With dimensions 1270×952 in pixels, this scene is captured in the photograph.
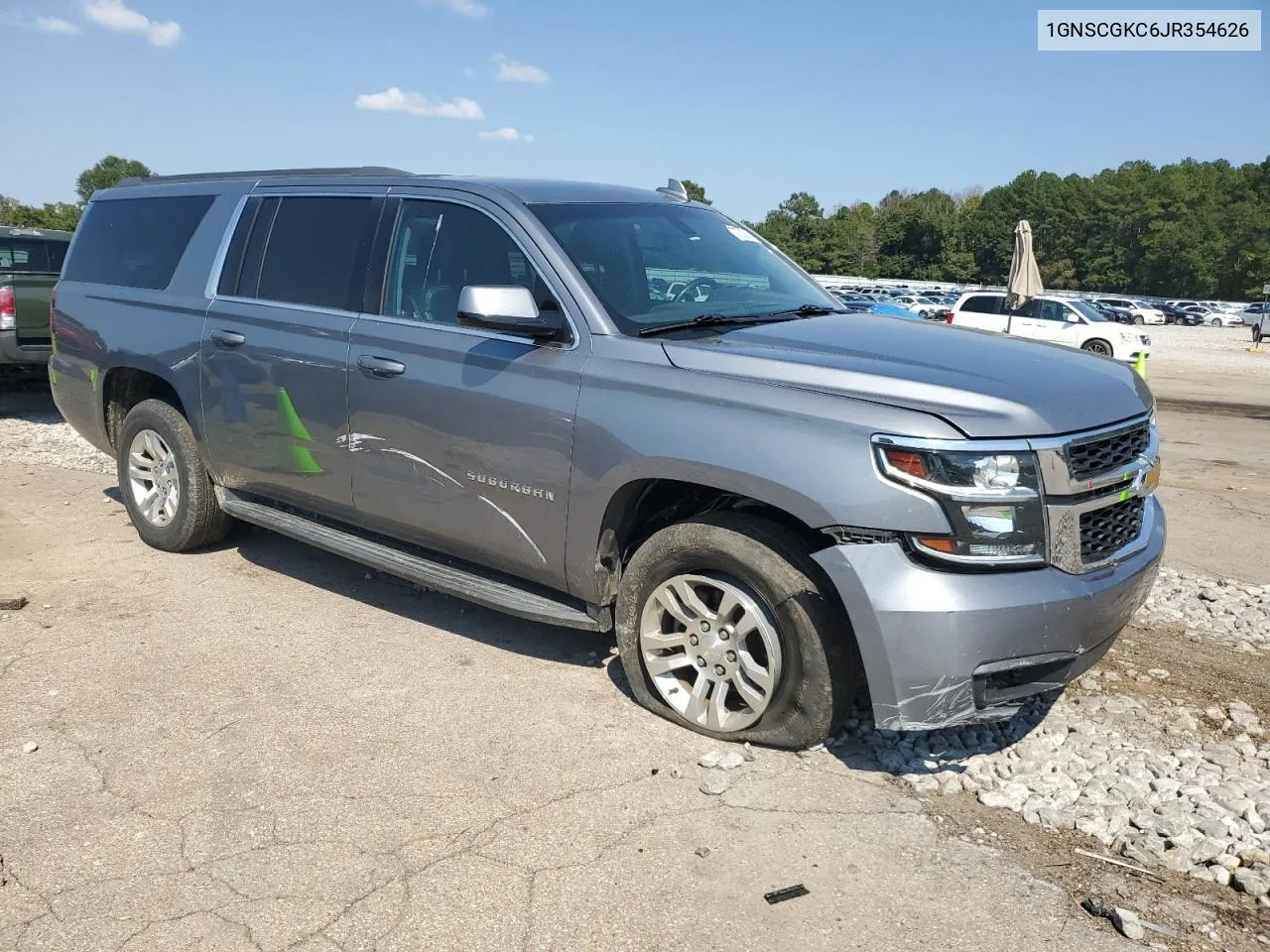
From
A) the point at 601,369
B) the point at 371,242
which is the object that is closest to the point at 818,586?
the point at 601,369

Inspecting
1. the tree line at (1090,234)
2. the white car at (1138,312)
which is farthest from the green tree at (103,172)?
the white car at (1138,312)

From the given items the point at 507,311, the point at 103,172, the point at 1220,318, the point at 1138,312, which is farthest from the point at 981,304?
the point at 103,172

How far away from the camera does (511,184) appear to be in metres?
4.58

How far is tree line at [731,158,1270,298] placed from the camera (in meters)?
96.9

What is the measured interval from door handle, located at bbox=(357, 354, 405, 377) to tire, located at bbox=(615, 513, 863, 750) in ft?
4.58

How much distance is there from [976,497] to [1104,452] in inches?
23.9

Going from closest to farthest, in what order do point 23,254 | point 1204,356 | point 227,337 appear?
1. point 227,337
2. point 23,254
3. point 1204,356

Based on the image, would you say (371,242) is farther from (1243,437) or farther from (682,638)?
(1243,437)

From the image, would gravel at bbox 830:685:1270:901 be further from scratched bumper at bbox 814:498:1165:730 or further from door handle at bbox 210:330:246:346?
door handle at bbox 210:330:246:346

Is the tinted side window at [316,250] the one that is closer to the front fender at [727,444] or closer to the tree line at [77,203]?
the front fender at [727,444]

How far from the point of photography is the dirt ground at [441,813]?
2.80m

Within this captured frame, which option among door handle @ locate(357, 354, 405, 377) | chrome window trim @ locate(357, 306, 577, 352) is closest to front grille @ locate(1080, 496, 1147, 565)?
chrome window trim @ locate(357, 306, 577, 352)

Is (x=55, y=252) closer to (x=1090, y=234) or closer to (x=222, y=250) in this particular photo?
(x=222, y=250)

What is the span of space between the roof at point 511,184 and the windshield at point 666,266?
0.08 m
